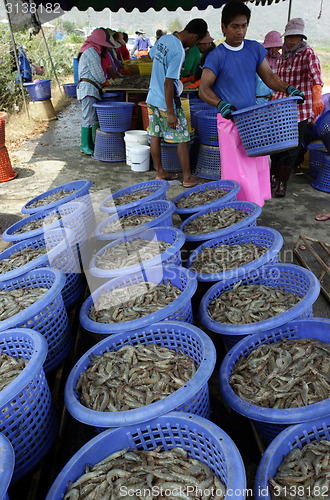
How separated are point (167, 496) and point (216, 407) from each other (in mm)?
1143

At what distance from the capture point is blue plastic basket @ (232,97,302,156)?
3.66 meters

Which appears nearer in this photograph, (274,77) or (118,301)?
(118,301)

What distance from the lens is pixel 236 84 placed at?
423cm

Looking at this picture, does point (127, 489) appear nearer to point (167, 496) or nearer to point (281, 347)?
point (167, 496)

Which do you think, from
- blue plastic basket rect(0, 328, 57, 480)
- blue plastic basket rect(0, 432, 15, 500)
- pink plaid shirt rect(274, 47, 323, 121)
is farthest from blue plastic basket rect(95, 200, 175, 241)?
pink plaid shirt rect(274, 47, 323, 121)

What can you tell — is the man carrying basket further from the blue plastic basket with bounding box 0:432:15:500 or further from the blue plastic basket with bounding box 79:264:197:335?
the blue plastic basket with bounding box 0:432:15:500

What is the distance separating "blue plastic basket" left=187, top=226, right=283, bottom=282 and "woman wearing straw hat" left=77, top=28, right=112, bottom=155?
221 inches

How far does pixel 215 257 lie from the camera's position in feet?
11.3

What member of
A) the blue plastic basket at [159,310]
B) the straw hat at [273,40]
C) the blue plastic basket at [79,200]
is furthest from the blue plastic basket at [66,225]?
the straw hat at [273,40]

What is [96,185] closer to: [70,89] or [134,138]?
[134,138]

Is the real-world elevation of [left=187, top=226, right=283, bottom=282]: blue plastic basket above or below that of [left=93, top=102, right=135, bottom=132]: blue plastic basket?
below

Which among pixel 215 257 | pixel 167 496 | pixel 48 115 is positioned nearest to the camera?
pixel 167 496

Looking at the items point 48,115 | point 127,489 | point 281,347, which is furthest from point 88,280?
point 48,115

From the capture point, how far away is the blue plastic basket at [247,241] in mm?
3064
